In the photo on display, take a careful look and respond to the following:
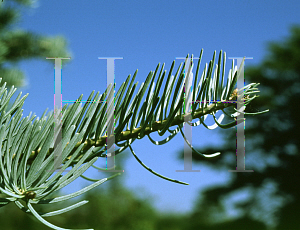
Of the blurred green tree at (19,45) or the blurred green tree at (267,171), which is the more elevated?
the blurred green tree at (19,45)

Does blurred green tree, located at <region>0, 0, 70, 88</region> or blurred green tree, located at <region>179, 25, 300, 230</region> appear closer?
blurred green tree, located at <region>0, 0, 70, 88</region>

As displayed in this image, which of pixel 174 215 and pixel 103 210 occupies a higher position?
pixel 103 210

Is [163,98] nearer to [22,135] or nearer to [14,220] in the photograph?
[22,135]

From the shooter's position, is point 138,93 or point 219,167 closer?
point 138,93

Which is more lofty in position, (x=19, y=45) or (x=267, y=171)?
(x=19, y=45)

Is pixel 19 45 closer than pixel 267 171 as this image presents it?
Yes

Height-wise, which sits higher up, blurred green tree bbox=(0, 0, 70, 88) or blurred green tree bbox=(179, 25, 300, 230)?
blurred green tree bbox=(0, 0, 70, 88)

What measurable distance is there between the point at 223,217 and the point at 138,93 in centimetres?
308

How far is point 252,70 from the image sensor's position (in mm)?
3201

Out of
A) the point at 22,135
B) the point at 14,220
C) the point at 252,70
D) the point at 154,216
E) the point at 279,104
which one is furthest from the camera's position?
the point at 252,70

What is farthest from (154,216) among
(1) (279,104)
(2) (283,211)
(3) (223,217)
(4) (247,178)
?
(1) (279,104)

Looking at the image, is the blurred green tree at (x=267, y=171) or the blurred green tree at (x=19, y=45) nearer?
the blurred green tree at (x=19, y=45)

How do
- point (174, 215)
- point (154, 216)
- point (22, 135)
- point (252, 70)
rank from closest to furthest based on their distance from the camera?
point (22, 135), point (154, 216), point (174, 215), point (252, 70)

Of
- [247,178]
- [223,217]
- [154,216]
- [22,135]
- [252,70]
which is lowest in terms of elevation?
[223,217]
